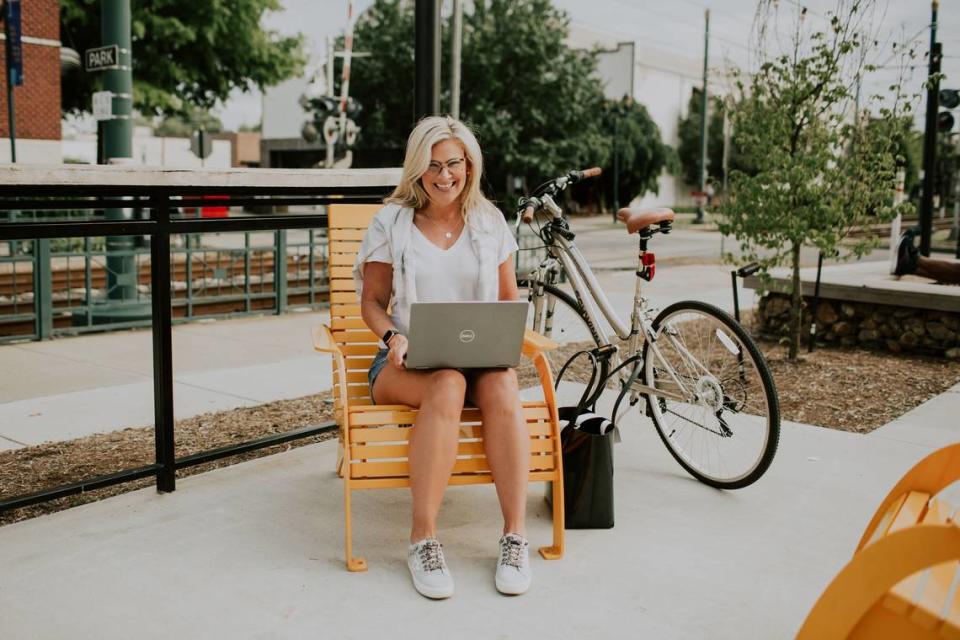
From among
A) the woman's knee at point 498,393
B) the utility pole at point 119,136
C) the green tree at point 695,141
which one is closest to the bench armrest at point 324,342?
the woman's knee at point 498,393

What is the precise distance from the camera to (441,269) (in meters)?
3.87

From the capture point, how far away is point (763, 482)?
458cm

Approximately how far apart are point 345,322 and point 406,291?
69cm

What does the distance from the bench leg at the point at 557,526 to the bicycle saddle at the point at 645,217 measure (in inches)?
55.5

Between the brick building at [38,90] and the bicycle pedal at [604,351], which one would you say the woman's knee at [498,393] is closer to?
the bicycle pedal at [604,351]

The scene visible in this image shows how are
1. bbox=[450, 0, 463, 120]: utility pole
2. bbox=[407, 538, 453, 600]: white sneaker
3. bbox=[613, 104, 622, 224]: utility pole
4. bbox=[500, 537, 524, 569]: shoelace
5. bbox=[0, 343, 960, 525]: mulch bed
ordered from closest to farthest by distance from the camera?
bbox=[407, 538, 453, 600]: white sneaker
bbox=[500, 537, 524, 569]: shoelace
bbox=[0, 343, 960, 525]: mulch bed
bbox=[450, 0, 463, 120]: utility pole
bbox=[613, 104, 622, 224]: utility pole

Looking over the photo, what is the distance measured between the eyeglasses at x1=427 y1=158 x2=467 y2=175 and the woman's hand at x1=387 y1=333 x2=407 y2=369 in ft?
2.22

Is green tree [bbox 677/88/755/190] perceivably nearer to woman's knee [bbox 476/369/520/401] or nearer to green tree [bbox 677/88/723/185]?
green tree [bbox 677/88/723/185]

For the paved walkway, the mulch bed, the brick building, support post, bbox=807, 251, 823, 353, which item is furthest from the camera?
the brick building

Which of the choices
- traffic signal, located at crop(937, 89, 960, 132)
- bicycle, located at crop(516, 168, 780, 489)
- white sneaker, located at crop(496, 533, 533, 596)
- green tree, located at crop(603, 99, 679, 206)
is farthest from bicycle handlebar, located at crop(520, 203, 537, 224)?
green tree, located at crop(603, 99, 679, 206)

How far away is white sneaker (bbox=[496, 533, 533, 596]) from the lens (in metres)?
3.31

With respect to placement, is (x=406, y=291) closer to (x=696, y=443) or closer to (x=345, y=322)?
(x=345, y=322)

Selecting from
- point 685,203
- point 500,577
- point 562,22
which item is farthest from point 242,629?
point 685,203

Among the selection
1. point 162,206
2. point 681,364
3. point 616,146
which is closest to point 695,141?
point 616,146
